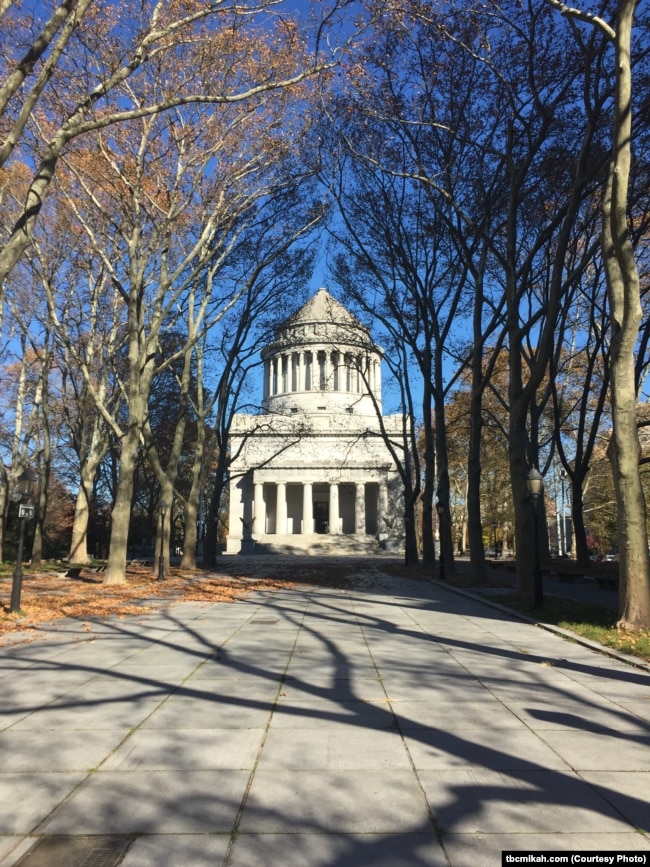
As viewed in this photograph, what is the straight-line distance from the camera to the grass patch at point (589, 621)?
8.72m

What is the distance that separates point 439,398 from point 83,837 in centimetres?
2130

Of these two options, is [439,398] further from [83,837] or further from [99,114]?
[83,837]

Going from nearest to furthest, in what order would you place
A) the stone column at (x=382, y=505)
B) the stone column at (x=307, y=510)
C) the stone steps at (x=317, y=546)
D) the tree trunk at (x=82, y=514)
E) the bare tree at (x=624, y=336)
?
the bare tree at (x=624, y=336) < the tree trunk at (x=82, y=514) < the stone steps at (x=317, y=546) < the stone column at (x=307, y=510) < the stone column at (x=382, y=505)

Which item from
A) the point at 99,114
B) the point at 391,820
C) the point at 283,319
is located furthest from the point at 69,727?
the point at 283,319

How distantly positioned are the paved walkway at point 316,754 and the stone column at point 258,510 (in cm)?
4726

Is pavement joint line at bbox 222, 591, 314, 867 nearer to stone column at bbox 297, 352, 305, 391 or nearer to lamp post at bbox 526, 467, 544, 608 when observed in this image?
lamp post at bbox 526, 467, 544, 608

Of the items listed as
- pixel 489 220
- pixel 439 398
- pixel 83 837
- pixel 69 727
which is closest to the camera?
pixel 83 837

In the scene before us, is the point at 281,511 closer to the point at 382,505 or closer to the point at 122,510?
the point at 382,505

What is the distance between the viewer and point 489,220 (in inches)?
687

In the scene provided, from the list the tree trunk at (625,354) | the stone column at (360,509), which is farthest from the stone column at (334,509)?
the tree trunk at (625,354)

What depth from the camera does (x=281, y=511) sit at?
187ft

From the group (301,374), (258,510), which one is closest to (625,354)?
(258,510)

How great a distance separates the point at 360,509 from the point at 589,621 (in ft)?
151

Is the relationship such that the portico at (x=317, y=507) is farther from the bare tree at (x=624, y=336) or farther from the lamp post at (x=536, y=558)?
the bare tree at (x=624, y=336)
